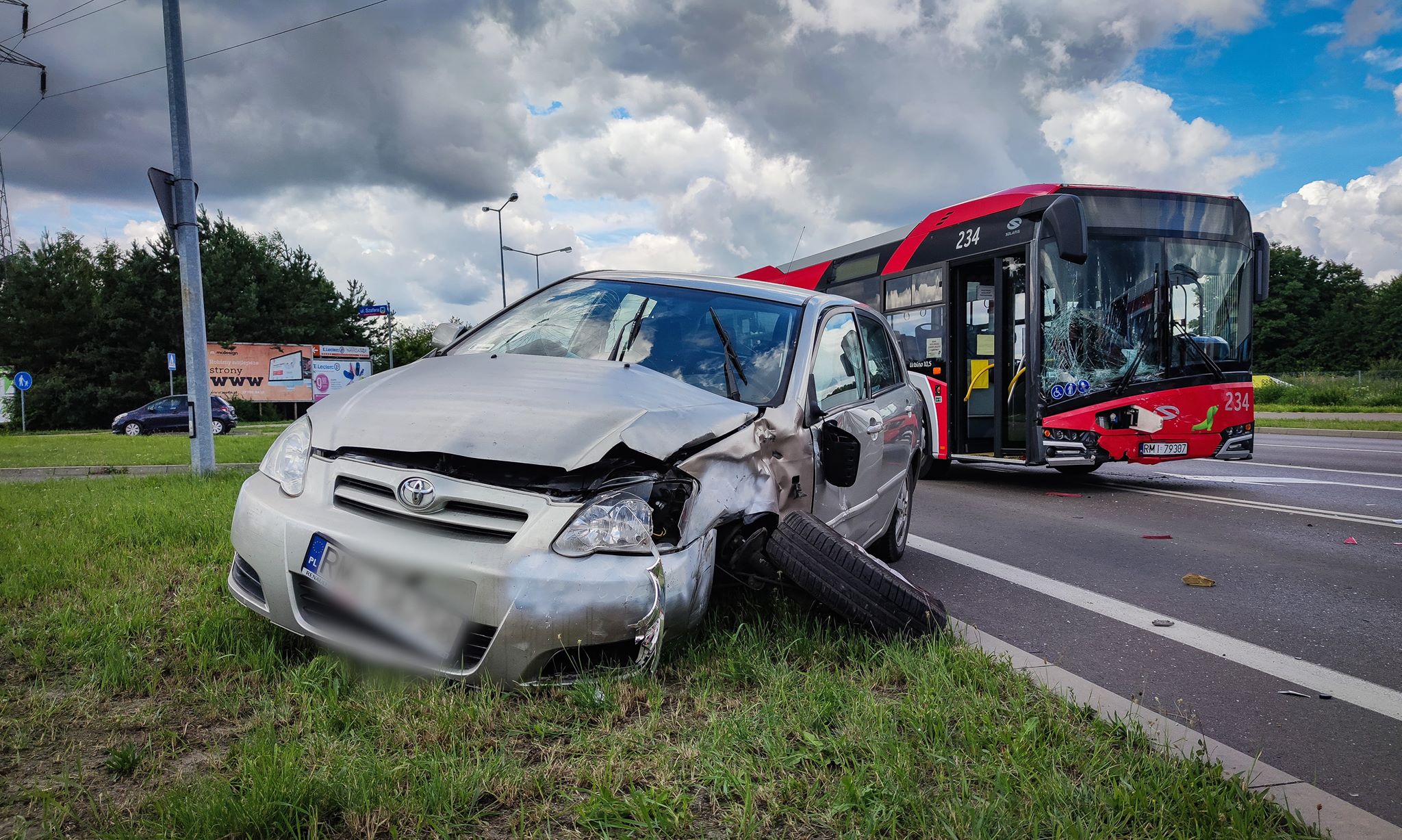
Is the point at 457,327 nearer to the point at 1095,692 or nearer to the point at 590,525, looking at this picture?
the point at 590,525

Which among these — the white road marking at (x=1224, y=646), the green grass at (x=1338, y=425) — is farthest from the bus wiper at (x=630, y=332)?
the green grass at (x=1338, y=425)

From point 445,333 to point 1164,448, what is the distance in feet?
24.5

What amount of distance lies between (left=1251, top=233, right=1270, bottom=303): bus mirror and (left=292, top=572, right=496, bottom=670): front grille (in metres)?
9.70

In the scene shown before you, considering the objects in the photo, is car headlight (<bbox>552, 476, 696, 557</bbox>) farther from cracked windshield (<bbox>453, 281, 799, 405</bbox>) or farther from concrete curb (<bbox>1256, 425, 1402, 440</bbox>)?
concrete curb (<bbox>1256, 425, 1402, 440</bbox>)

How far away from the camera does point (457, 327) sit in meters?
4.75

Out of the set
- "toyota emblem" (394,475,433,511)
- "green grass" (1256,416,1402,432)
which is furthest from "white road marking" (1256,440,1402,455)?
"toyota emblem" (394,475,433,511)

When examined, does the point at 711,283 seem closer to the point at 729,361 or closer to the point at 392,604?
the point at 729,361

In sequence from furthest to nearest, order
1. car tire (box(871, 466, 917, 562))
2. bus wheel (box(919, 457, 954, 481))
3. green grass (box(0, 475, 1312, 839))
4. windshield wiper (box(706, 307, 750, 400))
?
1. bus wheel (box(919, 457, 954, 481))
2. car tire (box(871, 466, 917, 562))
3. windshield wiper (box(706, 307, 750, 400))
4. green grass (box(0, 475, 1312, 839))

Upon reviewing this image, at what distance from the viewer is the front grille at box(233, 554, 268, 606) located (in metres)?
2.92

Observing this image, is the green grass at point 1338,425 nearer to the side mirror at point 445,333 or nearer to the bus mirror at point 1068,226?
the bus mirror at point 1068,226

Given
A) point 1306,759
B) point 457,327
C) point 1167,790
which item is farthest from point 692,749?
point 457,327

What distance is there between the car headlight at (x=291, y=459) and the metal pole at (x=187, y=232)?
6.77m

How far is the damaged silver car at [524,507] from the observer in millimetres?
2547

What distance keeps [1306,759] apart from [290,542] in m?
3.33
